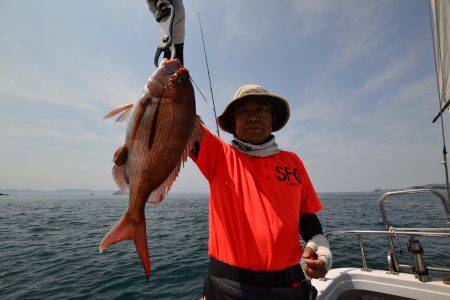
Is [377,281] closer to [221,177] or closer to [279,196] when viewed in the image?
[279,196]

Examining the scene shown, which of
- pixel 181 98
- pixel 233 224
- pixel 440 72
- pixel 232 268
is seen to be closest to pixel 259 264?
pixel 232 268

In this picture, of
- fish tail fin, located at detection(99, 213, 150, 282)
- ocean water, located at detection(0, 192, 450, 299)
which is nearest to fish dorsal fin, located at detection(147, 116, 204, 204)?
fish tail fin, located at detection(99, 213, 150, 282)

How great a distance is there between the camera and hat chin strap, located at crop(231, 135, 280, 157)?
2.76m

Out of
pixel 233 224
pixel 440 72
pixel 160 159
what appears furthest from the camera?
pixel 440 72

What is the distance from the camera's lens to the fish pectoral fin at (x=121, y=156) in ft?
5.95

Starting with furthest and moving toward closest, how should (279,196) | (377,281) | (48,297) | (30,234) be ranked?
(30,234)
(48,297)
(377,281)
(279,196)

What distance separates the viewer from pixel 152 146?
181 cm

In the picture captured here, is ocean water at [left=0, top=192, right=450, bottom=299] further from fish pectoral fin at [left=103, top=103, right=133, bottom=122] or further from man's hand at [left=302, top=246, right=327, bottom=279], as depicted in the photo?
fish pectoral fin at [left=103, top=103, right=133, bottom=122]

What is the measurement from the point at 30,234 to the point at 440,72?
74.4ft

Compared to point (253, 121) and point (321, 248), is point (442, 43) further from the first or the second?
point (321, 248)

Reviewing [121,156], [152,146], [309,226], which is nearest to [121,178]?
[121,156]

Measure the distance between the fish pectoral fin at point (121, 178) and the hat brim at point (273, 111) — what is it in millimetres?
1515

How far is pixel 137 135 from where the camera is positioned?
71.7 inches

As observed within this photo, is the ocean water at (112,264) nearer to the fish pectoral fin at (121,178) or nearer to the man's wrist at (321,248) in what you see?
the man's wrist at (321,248)
